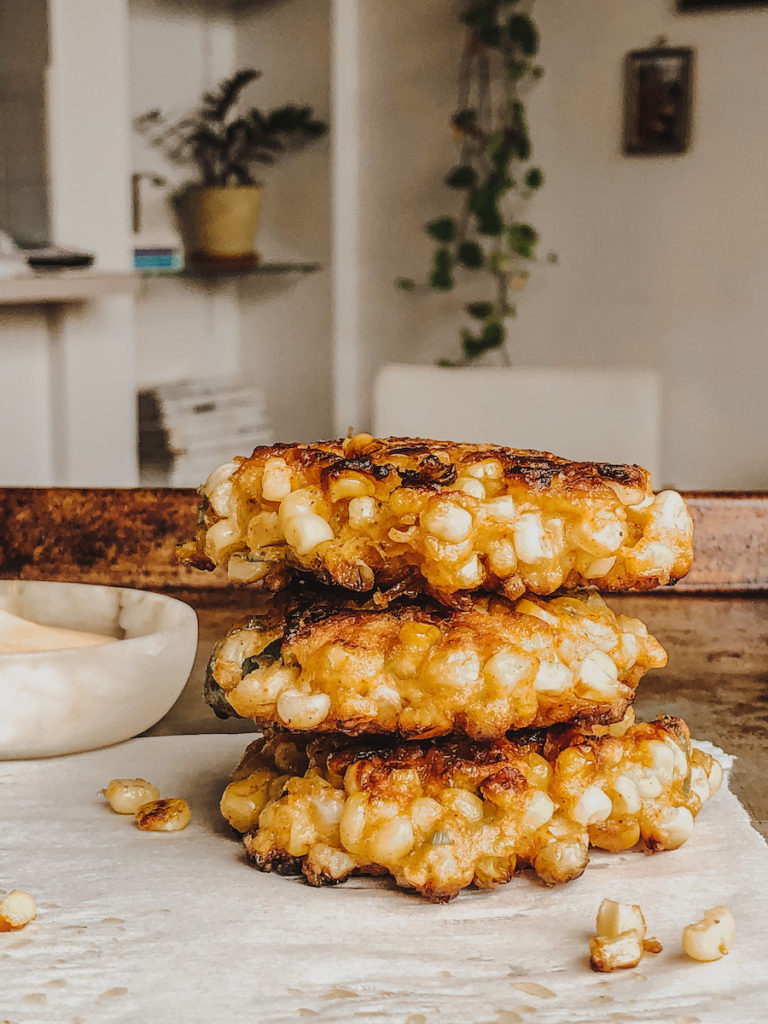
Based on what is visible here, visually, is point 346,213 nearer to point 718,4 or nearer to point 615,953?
point 718,4

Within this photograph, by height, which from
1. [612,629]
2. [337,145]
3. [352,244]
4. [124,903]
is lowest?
[124,903]

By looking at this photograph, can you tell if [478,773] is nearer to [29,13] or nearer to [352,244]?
[29,13]

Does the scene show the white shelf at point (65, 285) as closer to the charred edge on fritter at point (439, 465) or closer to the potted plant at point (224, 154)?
the potted plant at point (224, 154)

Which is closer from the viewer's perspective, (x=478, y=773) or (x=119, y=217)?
(x=478, y=773)

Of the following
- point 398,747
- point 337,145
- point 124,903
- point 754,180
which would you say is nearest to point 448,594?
point 398,747

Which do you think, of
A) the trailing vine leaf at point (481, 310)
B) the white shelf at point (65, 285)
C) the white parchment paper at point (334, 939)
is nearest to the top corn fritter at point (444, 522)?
the white parchment paper at point (334, 939)

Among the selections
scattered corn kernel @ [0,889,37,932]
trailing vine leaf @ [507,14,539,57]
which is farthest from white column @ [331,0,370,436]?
scattered corn kernel @ [0,889,37,932]

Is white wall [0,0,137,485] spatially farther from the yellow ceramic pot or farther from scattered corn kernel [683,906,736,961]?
scattered corn kernel [683,906,736,961]
